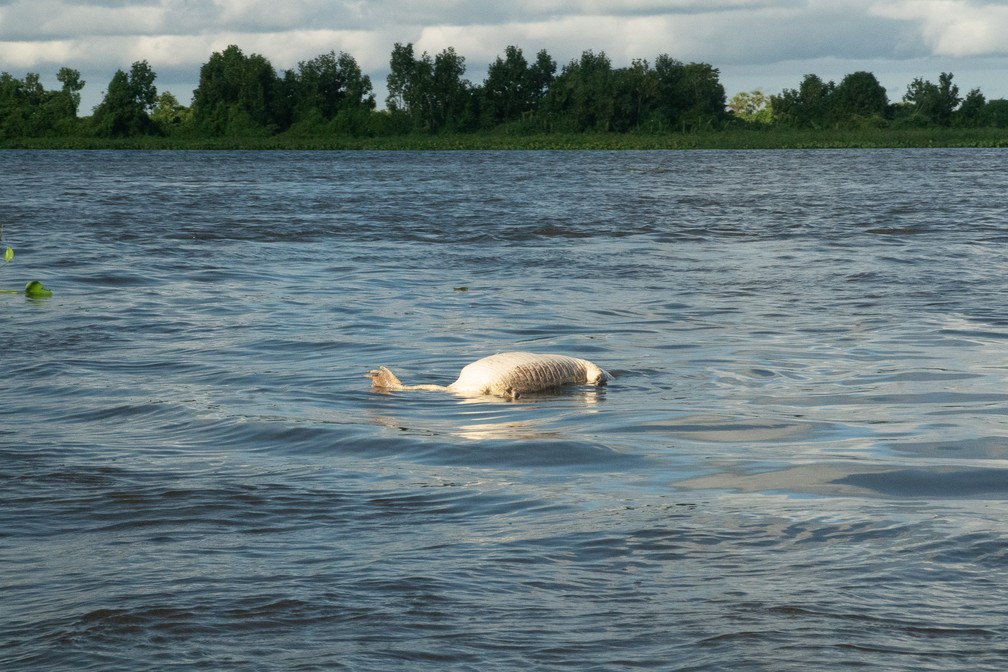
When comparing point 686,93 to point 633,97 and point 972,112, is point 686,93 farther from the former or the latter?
point 972,112

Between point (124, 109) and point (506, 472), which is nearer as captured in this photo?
point (506, 472)

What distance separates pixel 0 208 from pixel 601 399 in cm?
2343

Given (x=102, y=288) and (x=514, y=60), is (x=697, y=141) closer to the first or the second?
(x=514, y=60)

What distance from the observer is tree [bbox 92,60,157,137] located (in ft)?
330

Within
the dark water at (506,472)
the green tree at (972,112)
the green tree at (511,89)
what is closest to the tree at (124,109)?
the green tree at (511,89)

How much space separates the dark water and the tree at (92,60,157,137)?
88884 mm

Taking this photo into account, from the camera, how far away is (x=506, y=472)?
6289mm

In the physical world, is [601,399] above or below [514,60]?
below

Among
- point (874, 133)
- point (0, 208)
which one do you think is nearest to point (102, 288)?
point (0, 208)

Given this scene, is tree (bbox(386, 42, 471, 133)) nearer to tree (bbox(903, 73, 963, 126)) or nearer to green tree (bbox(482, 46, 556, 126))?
green tree (bbox(482, 46, 556, 126))

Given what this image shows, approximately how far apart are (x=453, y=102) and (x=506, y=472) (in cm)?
10397

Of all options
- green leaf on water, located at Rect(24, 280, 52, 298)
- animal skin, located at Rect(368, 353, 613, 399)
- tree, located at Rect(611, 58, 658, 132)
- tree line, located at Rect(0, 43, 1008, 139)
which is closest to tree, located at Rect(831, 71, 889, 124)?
tree line, located at Rect(0, 43, 1008, 139)

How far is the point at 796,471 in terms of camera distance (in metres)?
6.20

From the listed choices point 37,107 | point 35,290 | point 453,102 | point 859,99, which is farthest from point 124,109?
point 35,290
